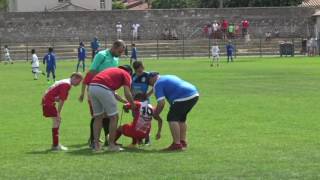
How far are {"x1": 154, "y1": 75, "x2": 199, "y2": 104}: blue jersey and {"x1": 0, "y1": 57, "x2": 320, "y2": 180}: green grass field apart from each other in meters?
0.90

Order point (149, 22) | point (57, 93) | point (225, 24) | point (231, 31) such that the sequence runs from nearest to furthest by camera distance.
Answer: point (57, 93), point (225, 24), point (231, 31), point (149, 22)

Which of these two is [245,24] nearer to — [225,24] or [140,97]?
[225,24]

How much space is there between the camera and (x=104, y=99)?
1208cm

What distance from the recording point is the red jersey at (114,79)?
12070 millimetres

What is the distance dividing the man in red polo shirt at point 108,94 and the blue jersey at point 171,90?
50cm

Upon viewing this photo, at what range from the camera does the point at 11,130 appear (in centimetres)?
1580

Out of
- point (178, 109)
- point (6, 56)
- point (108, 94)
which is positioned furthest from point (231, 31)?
point (108, 94)

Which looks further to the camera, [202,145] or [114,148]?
[202,145]

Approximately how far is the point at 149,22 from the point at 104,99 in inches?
2475

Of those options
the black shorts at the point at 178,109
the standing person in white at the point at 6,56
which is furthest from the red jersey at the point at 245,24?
the black shorts at the point at 178,109

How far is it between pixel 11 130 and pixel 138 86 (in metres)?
3.92

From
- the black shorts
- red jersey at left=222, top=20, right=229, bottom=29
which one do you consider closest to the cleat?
the black shorts

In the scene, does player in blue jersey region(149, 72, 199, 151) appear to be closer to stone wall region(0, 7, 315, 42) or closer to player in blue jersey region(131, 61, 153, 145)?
player in blue jersey region(131, 61, 153, 145)

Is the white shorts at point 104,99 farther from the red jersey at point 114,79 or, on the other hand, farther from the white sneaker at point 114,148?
the white sneaker at point 114,148
